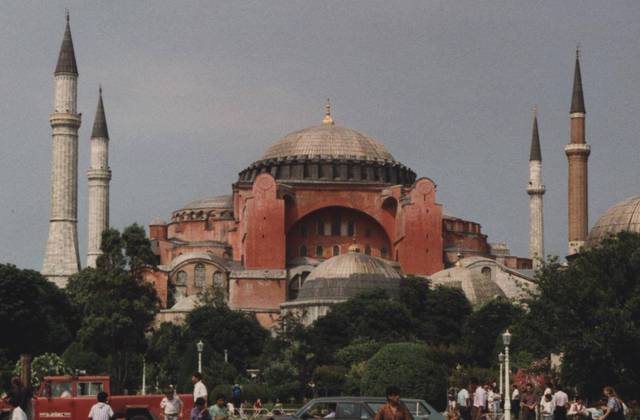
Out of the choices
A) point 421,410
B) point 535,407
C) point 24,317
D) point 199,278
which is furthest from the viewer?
point 199,278

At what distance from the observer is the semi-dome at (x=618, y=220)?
47.7 m

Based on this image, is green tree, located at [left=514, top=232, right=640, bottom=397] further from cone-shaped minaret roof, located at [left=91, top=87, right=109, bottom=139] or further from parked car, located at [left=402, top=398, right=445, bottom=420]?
cone-shaped minaret roof, located at [left=91, top=87, right=109, bottom=139]

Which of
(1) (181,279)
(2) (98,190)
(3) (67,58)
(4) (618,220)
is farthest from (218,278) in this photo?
(4) (618,220)

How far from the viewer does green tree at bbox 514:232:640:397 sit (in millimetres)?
31766

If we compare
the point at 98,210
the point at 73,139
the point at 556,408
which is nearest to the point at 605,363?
the point at 556,408

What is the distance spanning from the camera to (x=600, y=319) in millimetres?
32312

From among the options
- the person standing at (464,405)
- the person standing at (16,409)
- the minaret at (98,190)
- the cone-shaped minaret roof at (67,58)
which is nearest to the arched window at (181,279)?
the minaret at (98,190)

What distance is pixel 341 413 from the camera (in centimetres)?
2258

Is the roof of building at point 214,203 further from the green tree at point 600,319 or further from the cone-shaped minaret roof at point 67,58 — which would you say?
the green tree at point 600,319

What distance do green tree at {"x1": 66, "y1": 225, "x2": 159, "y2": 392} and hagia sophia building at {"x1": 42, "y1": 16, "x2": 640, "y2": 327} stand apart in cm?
2156

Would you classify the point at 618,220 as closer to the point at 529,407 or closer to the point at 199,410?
the point at 529,407

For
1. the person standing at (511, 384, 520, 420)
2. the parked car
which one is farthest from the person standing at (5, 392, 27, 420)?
the person standing at (511, 384, 520, 420)

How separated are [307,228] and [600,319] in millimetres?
51284

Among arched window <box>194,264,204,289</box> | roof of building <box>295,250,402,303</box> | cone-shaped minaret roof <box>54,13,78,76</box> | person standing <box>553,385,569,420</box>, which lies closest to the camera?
person standing <box>553,385,569,420</box>
